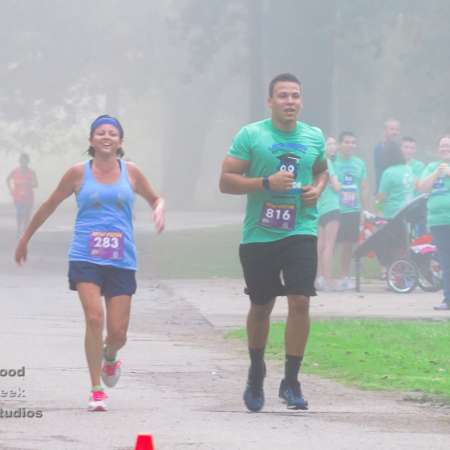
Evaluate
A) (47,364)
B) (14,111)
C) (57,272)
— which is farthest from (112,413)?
(14,111)

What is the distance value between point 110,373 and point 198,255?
60.6ft

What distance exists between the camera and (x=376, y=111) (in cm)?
6194

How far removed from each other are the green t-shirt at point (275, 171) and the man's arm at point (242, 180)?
0.04 meters

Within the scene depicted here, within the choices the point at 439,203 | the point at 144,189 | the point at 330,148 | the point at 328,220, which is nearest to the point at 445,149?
the point at 439,203

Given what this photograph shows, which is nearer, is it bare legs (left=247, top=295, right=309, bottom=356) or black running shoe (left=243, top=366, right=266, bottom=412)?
black running shoe (left=243, top=366, right=266, bottom=412)

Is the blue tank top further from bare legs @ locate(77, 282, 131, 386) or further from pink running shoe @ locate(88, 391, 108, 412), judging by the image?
pink running shoe @ locate(88, 391, 108, 412)

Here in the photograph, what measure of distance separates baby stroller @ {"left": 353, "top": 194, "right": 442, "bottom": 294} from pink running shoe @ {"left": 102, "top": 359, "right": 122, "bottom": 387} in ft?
32.9

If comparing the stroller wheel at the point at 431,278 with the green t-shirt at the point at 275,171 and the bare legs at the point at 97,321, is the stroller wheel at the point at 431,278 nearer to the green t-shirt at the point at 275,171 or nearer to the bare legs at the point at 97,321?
the green t-shirt at the point at 275,171

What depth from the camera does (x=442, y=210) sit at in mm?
16828

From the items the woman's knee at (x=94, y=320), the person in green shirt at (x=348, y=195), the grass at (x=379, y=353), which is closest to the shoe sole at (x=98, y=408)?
the woman's knee at (x=94, y=320)

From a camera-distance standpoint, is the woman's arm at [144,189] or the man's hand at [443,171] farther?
the man's hand at [443,171]

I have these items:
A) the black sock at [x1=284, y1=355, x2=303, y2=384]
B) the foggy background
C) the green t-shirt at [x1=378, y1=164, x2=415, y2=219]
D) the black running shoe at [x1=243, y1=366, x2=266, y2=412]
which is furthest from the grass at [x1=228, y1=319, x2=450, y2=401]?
the foggy background

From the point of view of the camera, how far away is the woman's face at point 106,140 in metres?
9.70

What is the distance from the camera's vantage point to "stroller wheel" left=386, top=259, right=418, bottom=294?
776 inches
